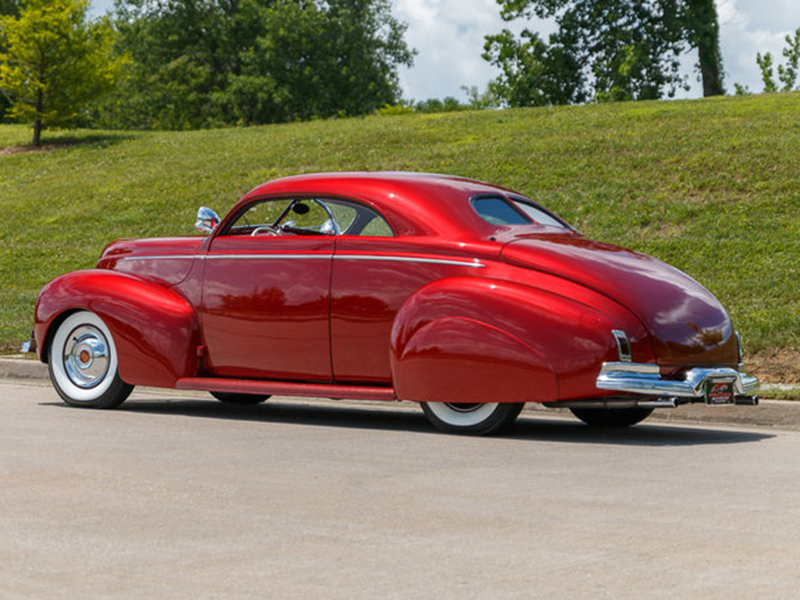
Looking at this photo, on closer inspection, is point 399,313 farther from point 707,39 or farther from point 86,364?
point 707,39

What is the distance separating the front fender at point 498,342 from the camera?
7484mm

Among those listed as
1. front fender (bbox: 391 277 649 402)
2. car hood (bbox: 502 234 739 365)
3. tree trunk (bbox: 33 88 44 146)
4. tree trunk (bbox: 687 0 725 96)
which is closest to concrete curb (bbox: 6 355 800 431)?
car hood (bbox: 502 234 739 365)

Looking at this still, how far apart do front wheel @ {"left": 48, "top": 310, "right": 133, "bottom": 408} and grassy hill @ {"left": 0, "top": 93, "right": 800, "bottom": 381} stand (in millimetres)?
3978

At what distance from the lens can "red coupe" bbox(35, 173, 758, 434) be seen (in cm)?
757

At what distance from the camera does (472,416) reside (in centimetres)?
809

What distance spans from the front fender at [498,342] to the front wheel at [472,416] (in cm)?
19

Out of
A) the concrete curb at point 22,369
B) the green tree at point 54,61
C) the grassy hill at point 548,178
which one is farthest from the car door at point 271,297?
the green tree at point 54,61

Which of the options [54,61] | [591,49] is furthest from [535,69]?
[54,61]

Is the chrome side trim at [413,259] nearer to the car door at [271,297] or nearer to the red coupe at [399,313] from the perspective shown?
the red coupe at [399,313]

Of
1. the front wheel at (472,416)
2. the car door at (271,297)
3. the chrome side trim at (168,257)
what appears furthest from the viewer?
the chrome side trim at (168,257)

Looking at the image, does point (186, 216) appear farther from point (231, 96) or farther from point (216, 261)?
point (231, 96)

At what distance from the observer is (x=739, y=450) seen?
24.5 ft

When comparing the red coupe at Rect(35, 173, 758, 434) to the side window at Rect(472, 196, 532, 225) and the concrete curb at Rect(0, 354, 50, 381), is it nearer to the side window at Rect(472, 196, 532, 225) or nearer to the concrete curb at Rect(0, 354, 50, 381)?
the side window at Rect(472, 196, 532, 225)

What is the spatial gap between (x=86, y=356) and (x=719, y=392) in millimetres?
4861
